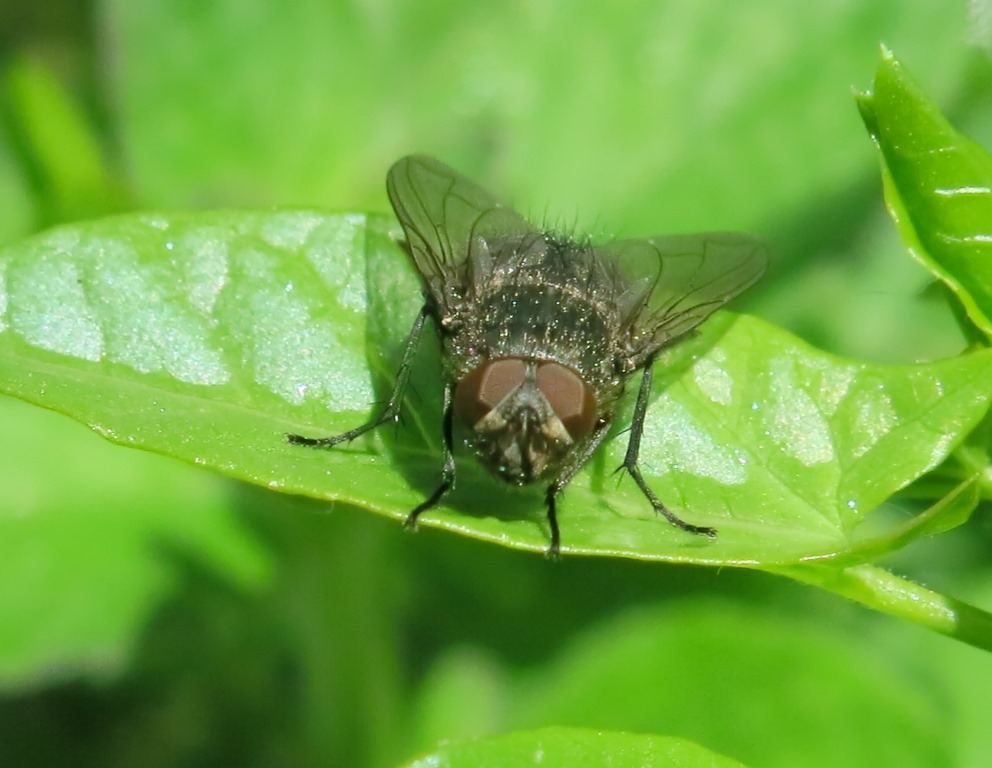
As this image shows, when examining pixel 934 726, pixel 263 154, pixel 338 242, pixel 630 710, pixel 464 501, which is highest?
pixel 338 242

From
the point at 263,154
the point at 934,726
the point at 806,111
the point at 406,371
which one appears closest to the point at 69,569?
the point at 263,154

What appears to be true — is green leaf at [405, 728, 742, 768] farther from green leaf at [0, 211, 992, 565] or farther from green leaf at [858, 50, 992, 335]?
green leaf at [858, 50, 992, 335]

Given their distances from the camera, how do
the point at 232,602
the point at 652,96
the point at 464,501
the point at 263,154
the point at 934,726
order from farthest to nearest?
the point at 652,96
the point at 263,154
the point at 232,602
the point at 934,726
the point at 464,501

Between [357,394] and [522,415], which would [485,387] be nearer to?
[522,415]

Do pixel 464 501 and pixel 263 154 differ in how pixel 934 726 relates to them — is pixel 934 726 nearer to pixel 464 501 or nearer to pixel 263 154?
Result: pixel 464 501

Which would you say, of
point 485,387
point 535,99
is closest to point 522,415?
point 485,387

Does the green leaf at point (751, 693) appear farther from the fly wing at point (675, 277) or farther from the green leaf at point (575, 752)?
the green leaf at point (575, 752)

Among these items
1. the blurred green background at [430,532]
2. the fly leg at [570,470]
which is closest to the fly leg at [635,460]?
the fly leg at [570,470]
